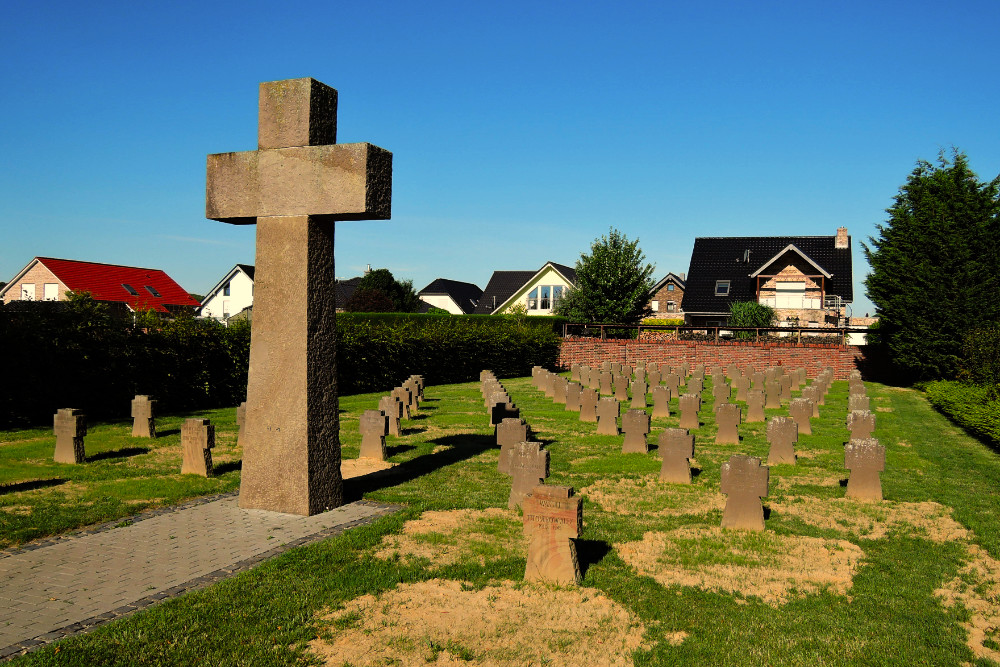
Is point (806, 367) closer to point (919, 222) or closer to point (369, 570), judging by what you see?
point (919, 222)

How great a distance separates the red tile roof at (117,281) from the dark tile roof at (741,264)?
34192 millimetres

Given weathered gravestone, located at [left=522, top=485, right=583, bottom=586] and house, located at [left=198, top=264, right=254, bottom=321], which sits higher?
house, located at [left=198, top=264, right=254, bottom=321]

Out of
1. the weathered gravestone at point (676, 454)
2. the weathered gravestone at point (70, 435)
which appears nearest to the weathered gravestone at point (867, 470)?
the weathered gravestone at point (676, 454)

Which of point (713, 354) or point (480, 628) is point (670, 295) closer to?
point (713, 354)

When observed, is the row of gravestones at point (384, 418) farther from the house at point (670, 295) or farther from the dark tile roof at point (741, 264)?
the house at point (670, 295)

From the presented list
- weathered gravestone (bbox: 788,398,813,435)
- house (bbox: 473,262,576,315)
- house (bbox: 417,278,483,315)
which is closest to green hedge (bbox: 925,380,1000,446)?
weathered gravestone (bbox: 788,398,813,435)

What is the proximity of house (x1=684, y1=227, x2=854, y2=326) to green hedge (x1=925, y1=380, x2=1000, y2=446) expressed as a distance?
22475mm

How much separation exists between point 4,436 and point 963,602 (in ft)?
50.5

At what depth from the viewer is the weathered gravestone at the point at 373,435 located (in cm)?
1148

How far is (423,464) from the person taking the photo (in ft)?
36.9

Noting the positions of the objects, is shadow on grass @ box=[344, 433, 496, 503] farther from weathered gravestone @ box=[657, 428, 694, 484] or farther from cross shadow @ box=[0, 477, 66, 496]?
cross shadow @ box=[0, 477, 66, 496]

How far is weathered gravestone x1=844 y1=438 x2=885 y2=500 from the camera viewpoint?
9.78 meters

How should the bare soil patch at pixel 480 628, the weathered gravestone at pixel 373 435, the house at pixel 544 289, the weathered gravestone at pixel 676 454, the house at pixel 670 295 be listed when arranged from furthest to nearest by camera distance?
the house at pixel 670 295 < the house at pixel 544 289 < the weathered gravestone at pixel 373 435 < the weathered gravestone at pixel 676 454 < the bare soil patch at pixel 480 628

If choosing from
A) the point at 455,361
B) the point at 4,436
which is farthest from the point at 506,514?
the point at 455,361
